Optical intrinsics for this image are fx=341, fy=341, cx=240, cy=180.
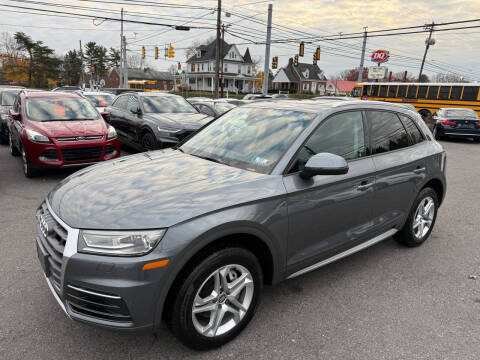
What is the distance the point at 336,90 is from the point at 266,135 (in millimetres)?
81563

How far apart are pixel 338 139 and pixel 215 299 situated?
5.79 feet

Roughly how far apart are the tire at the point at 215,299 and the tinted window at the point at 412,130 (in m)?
2.58

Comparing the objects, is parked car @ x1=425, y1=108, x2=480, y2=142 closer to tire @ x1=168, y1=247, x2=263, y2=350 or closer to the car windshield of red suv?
the car windshield of red suv

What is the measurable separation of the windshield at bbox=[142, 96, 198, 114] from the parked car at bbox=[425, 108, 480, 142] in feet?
40.9

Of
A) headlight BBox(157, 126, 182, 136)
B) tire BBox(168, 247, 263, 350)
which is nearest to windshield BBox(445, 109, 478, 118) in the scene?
headlight BBox(157, 126, 182, 136)

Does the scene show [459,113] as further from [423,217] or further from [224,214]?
[224,214]

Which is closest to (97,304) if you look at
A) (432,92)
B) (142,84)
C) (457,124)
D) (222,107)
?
(222,107)

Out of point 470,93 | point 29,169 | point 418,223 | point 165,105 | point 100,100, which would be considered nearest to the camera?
point 418,223

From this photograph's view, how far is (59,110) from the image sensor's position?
735cm

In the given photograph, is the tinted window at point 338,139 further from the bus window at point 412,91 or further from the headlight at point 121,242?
the bus window at point 412,91

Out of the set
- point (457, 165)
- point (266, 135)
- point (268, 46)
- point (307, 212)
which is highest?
point (268, 46)

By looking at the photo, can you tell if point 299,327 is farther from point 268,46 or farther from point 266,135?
point 268,46

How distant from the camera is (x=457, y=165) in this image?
1012 centimetres

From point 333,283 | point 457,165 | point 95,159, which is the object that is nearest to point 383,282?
point 333,283
